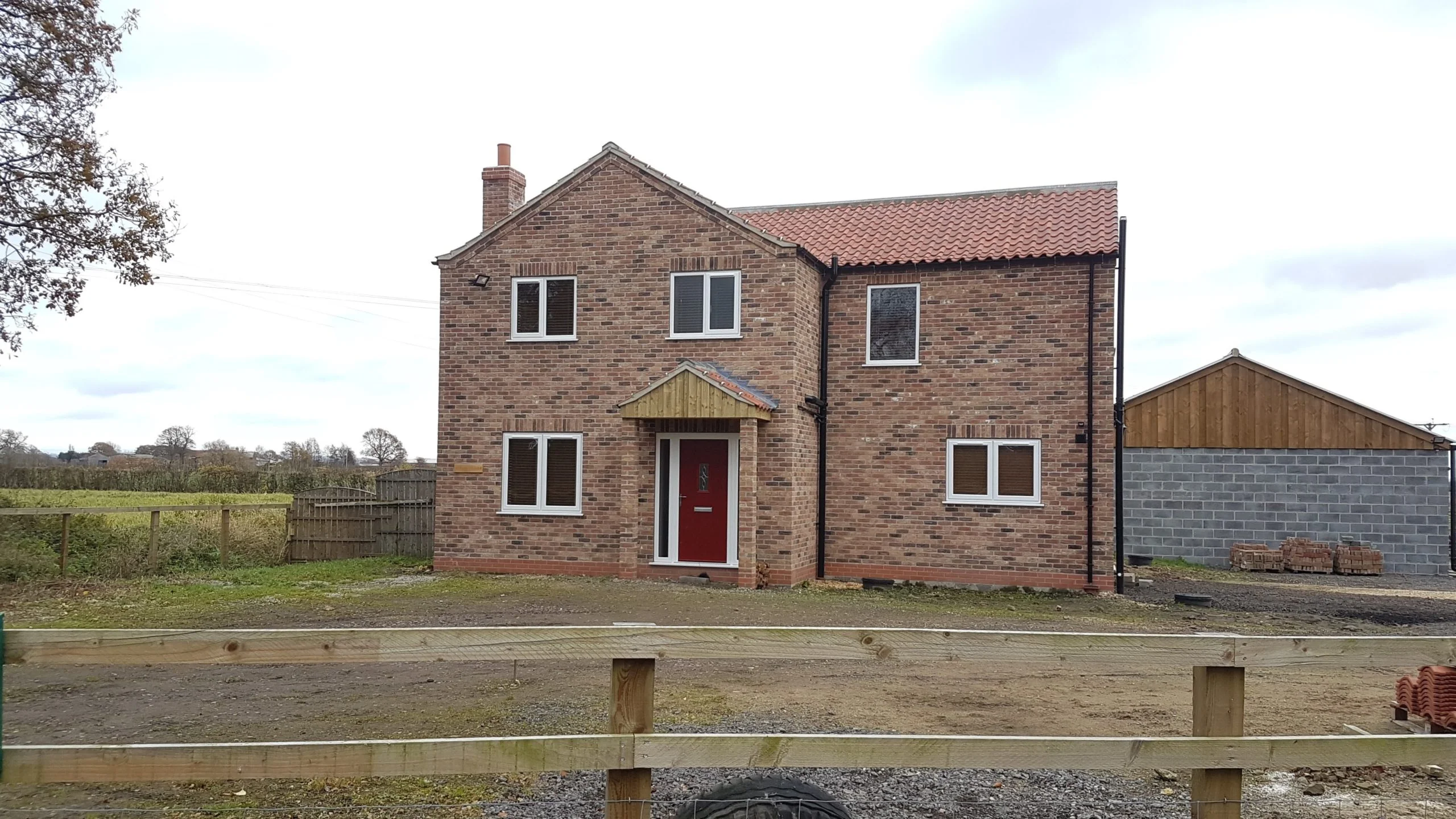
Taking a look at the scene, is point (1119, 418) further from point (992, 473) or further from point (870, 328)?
point (870, 328)

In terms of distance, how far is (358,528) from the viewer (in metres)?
21.1

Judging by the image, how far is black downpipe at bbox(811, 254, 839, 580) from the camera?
Answer: 1789cm

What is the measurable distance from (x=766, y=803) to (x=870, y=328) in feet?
46.8

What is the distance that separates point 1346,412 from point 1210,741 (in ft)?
69.1

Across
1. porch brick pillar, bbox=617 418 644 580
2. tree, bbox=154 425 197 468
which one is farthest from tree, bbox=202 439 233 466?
porch brick pillar, bbox=617 418 644 580

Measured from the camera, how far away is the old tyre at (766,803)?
Result: 4.11 meters

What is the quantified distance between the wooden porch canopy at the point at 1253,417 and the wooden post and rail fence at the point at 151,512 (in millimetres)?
19182

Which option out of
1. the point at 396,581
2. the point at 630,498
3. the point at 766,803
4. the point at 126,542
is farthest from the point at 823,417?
the point at 766,803

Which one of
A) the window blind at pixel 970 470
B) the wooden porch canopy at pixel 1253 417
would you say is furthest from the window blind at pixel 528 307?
the wooden porch canopy at pixel 1253 417

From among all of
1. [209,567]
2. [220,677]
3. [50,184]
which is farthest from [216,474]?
[220,677]

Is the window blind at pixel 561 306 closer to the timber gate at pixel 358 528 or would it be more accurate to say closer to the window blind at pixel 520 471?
the window blind at pixel 520 471

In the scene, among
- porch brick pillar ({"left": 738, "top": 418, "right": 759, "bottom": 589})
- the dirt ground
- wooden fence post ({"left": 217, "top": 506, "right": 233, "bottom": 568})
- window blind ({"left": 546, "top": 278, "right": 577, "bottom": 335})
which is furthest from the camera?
wooden fence post ({"left": 217, "top": 506, "right": 233, "bottom": 568})

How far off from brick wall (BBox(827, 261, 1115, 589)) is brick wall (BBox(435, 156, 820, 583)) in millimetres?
786

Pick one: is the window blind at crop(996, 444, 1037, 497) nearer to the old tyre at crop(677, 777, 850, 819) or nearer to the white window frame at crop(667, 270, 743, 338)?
the white window frame at crop(667, 270, 743, 338)
